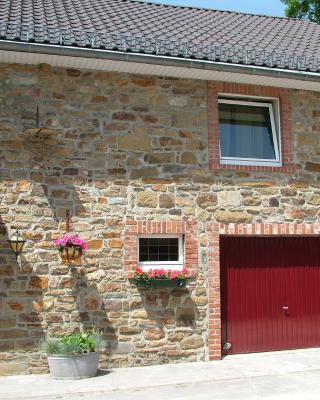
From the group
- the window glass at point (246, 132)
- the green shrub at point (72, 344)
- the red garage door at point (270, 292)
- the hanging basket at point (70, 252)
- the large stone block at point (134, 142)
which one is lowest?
the green shrub at point (72, 344)

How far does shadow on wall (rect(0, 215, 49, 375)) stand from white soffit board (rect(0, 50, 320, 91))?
2.52 metres

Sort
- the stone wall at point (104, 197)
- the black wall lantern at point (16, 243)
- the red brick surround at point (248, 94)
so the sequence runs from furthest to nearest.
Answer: the red brick surround at point (248, 94), the stone wall at point (104, 197), the black wall lantern at point (16, 243)

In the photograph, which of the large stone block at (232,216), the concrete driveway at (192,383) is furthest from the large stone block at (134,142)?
the concrete driveway at (192,383)

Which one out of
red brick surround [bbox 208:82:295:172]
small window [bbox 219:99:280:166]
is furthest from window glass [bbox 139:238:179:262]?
small window [bbox 219:99:280:166]

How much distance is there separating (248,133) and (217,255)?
2367 mm

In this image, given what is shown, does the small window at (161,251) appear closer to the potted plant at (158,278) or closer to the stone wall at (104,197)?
the potted plant at (158,278)

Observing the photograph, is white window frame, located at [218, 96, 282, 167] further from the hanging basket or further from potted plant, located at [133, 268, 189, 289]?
the hanging basket

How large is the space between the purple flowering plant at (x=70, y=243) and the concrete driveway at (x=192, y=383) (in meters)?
1.90

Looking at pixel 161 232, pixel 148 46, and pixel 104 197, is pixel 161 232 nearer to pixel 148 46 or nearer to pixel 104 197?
pixel 104 197

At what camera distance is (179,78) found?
9609 mm

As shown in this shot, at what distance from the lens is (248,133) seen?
10203 millimetres

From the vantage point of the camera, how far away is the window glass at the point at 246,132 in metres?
10.0

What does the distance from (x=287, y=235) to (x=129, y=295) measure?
3079 mm

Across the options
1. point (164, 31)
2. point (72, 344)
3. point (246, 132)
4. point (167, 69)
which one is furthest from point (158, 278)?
point (164, 31)
